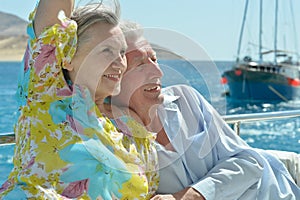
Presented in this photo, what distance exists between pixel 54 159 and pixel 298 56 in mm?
23702

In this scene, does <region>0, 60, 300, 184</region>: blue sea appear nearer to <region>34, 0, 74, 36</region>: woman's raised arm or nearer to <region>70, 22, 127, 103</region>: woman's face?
<region>70, 22, 127, 103</region>: woman's face

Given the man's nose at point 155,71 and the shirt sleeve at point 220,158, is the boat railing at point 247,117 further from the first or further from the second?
the man's nose at point 155,71

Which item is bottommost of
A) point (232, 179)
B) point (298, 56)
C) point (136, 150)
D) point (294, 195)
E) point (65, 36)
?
point (298, 56)

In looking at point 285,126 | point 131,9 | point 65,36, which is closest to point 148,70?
A: point 131,9

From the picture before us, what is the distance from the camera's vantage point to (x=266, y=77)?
20562 mm

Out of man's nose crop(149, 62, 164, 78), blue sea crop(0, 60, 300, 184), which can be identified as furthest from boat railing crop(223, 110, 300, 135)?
man's nose crop(149, 62, 164, 78)

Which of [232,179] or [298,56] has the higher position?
[232,179]

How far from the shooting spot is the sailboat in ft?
67.4

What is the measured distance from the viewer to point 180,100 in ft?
5.44

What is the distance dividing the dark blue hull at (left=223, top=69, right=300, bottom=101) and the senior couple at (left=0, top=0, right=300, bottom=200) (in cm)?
1913

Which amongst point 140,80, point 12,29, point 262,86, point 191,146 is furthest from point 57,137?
point 262,86

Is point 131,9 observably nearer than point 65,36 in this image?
No

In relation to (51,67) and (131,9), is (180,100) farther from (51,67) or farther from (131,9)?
(51,67)

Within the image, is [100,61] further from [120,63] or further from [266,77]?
[266,77]
